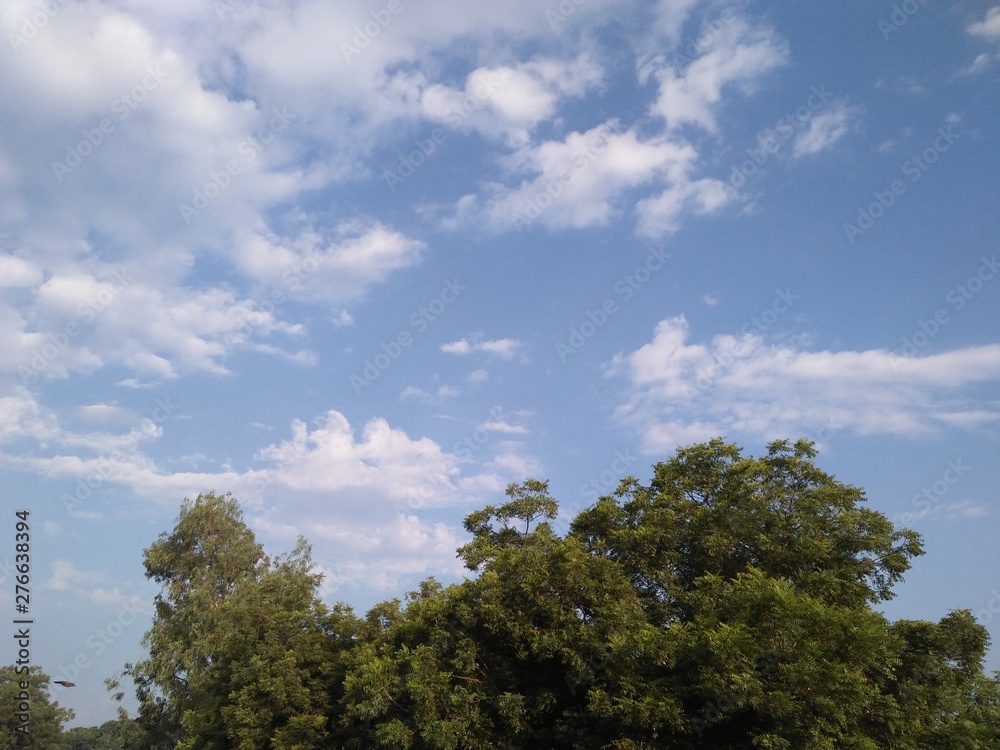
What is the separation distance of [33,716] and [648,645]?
189 ft

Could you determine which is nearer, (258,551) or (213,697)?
(213,697)

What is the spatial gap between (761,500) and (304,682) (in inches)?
575

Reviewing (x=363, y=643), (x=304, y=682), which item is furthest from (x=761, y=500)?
(x=304, y=682)

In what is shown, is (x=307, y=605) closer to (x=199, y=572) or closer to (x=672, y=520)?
(x=199, y=572)

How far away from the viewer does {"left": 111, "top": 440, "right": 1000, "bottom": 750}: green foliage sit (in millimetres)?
12289

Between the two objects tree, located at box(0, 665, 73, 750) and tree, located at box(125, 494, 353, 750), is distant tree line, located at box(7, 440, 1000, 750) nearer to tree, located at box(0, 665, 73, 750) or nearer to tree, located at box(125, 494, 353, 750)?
tree, located at box(125, 494, 353, 750)

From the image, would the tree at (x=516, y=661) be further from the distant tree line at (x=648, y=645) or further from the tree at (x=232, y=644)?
the tree at (x=232, y=644)

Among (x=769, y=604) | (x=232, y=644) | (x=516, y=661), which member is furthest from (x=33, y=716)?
(x=769, y=604)

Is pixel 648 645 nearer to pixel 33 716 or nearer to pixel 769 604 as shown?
pixel 769 604

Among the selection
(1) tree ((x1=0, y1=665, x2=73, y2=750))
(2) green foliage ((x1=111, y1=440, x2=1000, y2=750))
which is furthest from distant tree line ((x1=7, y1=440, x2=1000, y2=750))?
(1) tree ((x1=0, y1=665, x2=73, y2=750))

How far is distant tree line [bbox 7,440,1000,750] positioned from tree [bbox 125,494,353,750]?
0.08 m

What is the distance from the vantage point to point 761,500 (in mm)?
16844

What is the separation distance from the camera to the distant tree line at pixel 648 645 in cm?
1229

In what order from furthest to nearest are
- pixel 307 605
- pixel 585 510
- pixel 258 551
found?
pixel 258 551 < pixel 307 605 < pixel 585 510
